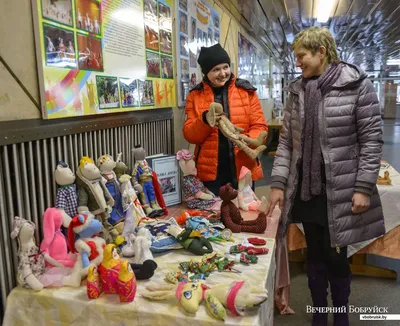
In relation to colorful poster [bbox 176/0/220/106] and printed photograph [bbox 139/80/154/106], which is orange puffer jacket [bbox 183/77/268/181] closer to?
printed photograph [bbox 139/80/154/106]

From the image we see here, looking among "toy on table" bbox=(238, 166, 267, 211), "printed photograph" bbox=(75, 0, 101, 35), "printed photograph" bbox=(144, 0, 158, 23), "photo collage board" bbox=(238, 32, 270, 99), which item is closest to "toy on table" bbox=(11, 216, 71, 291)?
"printed photograph" bbox=(75, 0, 101, 35)

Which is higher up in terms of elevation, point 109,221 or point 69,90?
point 69,90

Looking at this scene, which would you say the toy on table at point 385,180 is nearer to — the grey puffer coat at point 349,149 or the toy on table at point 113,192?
the grey puffer coat at point 349,149

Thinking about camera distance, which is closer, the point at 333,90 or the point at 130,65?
the point at 333,90

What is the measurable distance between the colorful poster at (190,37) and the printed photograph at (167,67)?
11cm

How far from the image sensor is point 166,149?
2.43 m

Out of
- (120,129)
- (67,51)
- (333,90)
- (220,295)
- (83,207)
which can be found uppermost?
(67,51)

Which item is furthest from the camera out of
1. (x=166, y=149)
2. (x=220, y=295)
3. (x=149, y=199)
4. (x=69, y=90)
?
(x=166, y=149)

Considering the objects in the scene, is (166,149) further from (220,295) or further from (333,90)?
(220,295)

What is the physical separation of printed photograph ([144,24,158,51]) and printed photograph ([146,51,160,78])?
1.5 inches

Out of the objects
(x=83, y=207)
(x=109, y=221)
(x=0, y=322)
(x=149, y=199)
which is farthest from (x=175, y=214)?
(x=0, y=322)

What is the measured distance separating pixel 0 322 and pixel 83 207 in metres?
0.44

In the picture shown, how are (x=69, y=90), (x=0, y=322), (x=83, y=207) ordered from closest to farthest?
(x=0, y=322), (x=83, y=207), (x=69, y=90)

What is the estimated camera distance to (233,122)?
76.1 inches
